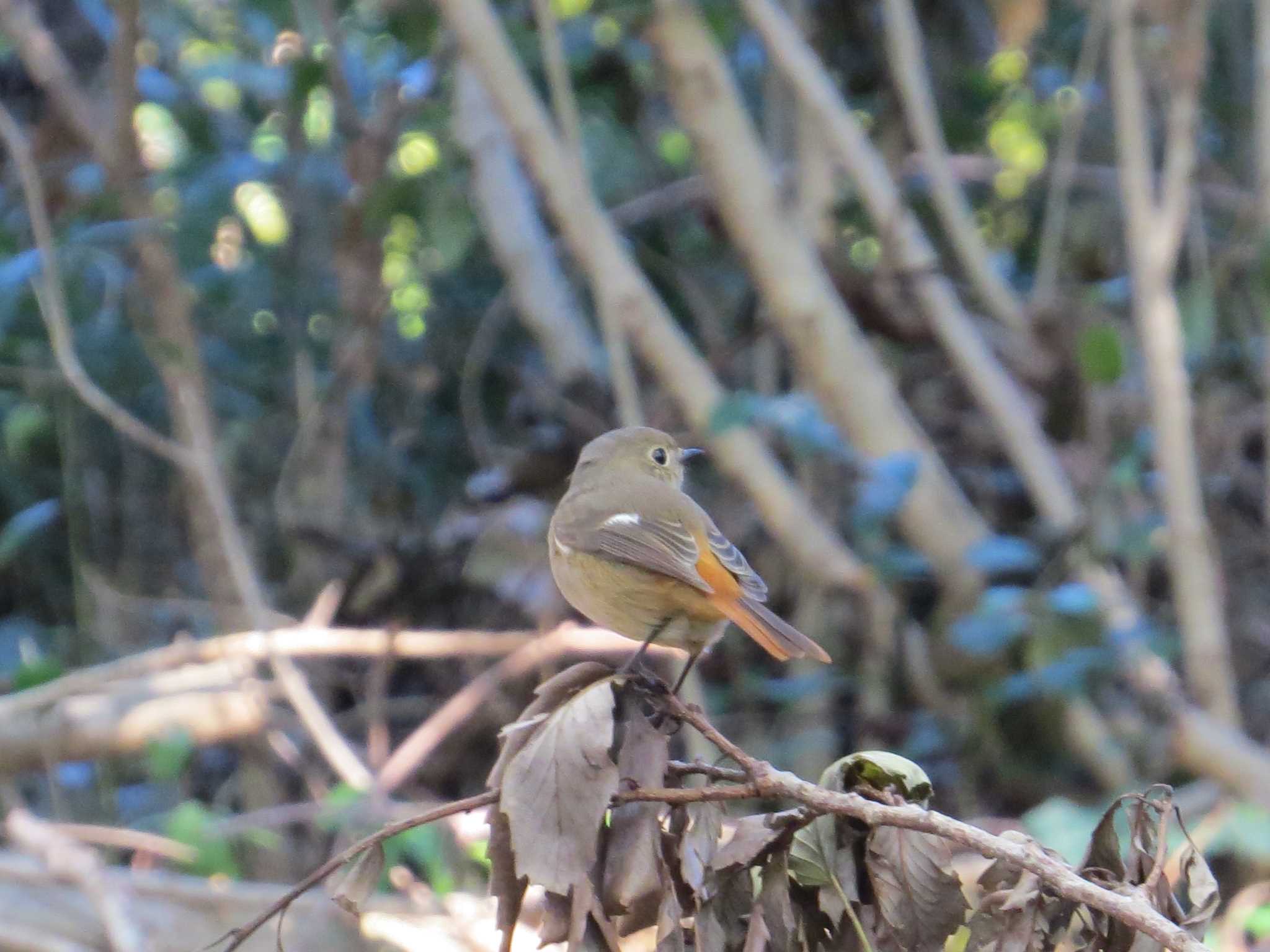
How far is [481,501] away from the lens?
12.6 feet

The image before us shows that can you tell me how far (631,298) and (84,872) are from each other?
178cm

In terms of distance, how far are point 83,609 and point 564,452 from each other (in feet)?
6.63

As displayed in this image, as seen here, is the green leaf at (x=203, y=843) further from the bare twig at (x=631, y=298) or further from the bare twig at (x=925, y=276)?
the bare twig at (x=925, y=276)

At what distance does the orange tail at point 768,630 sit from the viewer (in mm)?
1887

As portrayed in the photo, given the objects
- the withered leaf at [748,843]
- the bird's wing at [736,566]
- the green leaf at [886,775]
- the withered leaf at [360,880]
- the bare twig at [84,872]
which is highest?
the withered leaf at [360,880]

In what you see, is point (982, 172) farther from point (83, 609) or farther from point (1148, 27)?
point (83, 609)

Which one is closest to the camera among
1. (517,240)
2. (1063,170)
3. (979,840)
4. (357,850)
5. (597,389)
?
(979,840)

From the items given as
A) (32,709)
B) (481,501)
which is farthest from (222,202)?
(32,709)

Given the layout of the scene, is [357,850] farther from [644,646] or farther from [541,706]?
[644,646]

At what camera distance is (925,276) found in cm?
389

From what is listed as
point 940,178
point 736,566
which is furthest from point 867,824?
point 940,178

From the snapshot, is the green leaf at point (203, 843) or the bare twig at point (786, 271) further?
the bare twig at point (786, 271)

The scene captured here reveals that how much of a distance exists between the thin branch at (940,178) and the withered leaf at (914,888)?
298 cm

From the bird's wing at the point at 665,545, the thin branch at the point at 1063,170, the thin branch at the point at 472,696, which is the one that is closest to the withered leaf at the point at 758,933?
the bird's wing at the point at 665,545
